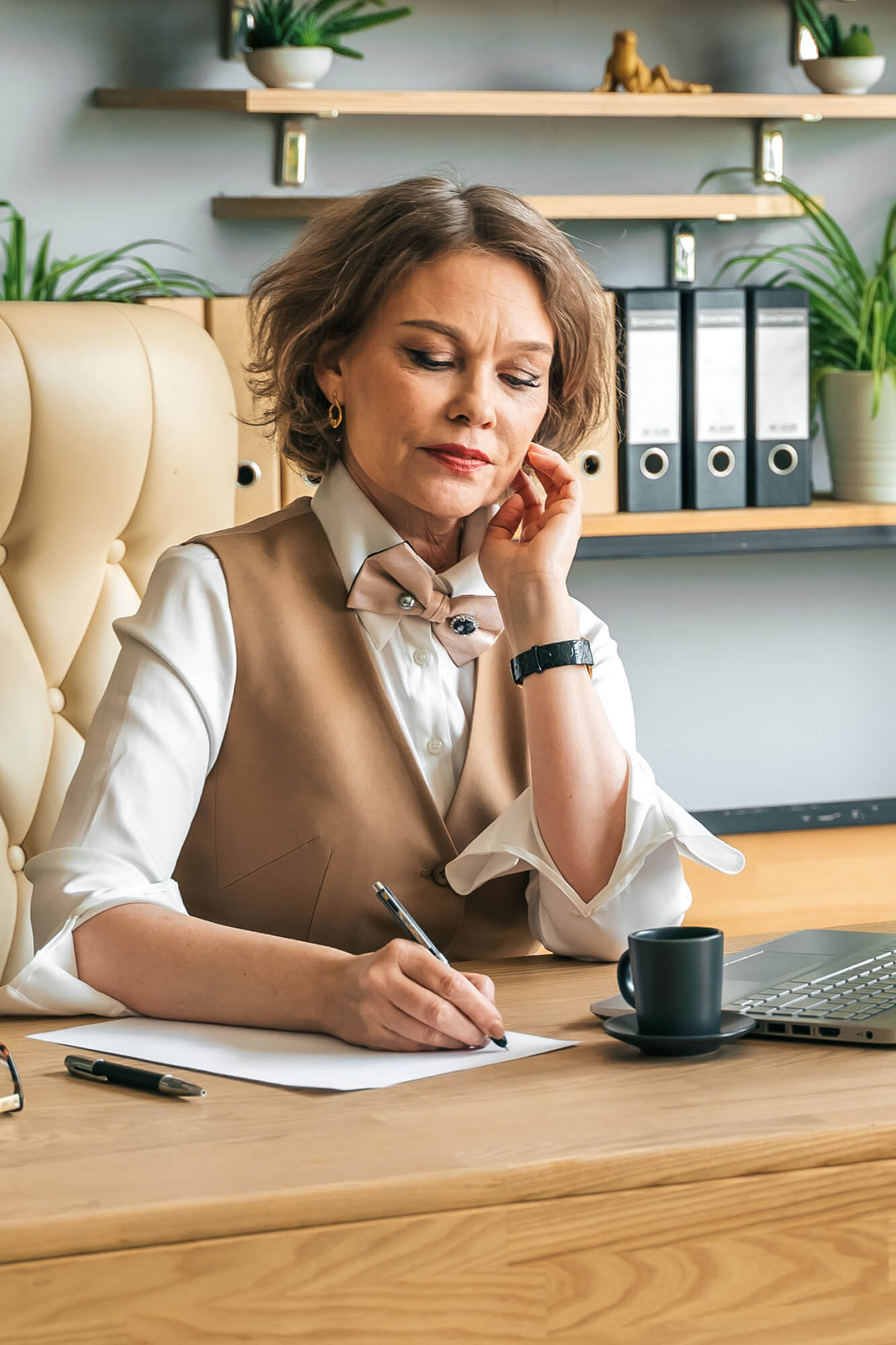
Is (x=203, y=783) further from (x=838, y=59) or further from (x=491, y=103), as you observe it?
(x=838, y=59)

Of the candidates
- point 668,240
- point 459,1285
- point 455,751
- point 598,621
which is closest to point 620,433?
point 668,240

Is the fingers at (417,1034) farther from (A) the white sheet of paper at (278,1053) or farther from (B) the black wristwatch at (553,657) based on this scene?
(B) the black wristwatch at (553,657)

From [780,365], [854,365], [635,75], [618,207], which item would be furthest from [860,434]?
[635,75]

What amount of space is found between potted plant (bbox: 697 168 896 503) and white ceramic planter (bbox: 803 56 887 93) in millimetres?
190

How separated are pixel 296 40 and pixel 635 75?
547 mm

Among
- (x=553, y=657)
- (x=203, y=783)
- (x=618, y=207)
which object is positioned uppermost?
(x=618, y=207)

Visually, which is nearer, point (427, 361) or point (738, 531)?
point (427, 361)

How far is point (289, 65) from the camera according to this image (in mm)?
2236

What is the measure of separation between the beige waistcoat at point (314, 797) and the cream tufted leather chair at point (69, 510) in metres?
0.36

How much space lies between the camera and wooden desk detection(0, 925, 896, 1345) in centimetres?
75

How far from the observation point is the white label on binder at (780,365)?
234 cm

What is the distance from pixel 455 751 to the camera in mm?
1477

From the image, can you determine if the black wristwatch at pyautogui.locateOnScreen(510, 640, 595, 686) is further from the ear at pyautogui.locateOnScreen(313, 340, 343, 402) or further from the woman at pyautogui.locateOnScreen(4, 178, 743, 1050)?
the ear at pyautogui.locateOnScreen(313, 340, 343, 402)

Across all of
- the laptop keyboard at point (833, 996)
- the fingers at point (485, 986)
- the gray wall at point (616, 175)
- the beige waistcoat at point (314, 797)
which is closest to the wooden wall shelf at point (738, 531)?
the gray wall at point (616, 175)
